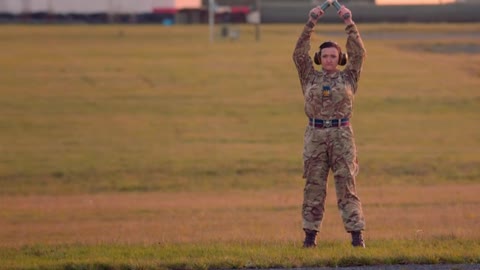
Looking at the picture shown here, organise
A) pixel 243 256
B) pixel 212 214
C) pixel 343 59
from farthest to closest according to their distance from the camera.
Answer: pixel 212 214, pixel 343 59, pixel 243 256

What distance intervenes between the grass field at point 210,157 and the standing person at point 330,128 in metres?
0.33

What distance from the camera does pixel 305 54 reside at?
9117 mm

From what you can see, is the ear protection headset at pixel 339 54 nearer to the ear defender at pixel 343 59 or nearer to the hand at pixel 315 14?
the ear defender at pixel 343 59

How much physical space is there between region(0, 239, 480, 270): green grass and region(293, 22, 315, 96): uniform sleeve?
142 cm

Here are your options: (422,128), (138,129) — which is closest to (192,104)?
(138,129)

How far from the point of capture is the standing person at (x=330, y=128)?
8836 mm

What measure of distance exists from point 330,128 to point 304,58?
658 millimetres

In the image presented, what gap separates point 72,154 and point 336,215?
9.77 metres

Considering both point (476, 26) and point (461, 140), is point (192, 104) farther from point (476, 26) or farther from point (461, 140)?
point (476, 26)

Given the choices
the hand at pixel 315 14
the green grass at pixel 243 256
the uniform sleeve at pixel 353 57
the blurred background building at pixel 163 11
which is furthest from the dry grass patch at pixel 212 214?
the blurred background building at pixel 163 11

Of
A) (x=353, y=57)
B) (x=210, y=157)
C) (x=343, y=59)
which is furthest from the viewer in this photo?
(x=210, y=157)

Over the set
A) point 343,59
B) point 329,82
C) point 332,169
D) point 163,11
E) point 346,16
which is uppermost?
point 346,16

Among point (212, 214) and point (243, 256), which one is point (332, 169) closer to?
point (243, 256)

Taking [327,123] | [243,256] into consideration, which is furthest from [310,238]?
[327,123]
